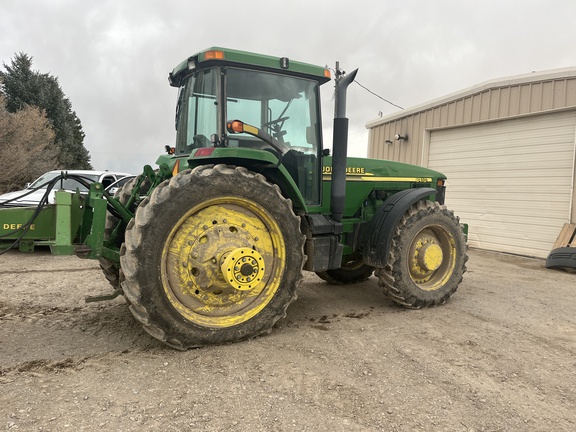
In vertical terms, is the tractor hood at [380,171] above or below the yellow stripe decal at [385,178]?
above

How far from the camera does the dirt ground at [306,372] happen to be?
229 cm

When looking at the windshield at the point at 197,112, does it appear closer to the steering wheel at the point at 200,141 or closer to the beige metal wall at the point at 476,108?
the steering wheel at the point at 200,141

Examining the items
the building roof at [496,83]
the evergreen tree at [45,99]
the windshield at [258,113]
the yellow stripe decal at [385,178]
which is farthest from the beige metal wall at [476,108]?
the evergreen tree at [45,99]

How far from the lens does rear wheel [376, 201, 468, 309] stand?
4301mm

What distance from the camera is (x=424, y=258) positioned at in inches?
176

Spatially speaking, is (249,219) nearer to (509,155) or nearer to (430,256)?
(430,256)

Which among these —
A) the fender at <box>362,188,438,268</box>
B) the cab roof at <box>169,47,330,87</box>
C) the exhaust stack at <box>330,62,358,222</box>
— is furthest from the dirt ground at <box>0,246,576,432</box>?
the cab roof at <box>169,47,330,87</box>

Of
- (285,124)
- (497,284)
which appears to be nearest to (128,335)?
(285,124)

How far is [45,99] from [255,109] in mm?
32616

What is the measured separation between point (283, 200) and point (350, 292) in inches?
91.2

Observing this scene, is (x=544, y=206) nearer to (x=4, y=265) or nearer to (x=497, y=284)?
(x=497, y=284)

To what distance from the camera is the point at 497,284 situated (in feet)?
20.3

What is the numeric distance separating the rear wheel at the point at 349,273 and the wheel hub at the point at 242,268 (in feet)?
7.97

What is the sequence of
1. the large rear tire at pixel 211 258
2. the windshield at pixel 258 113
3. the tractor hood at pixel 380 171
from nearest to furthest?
the large rear tire at pixel 211 258
the windshield at pixel 258 113
the tractor hood at pixel 380 171
